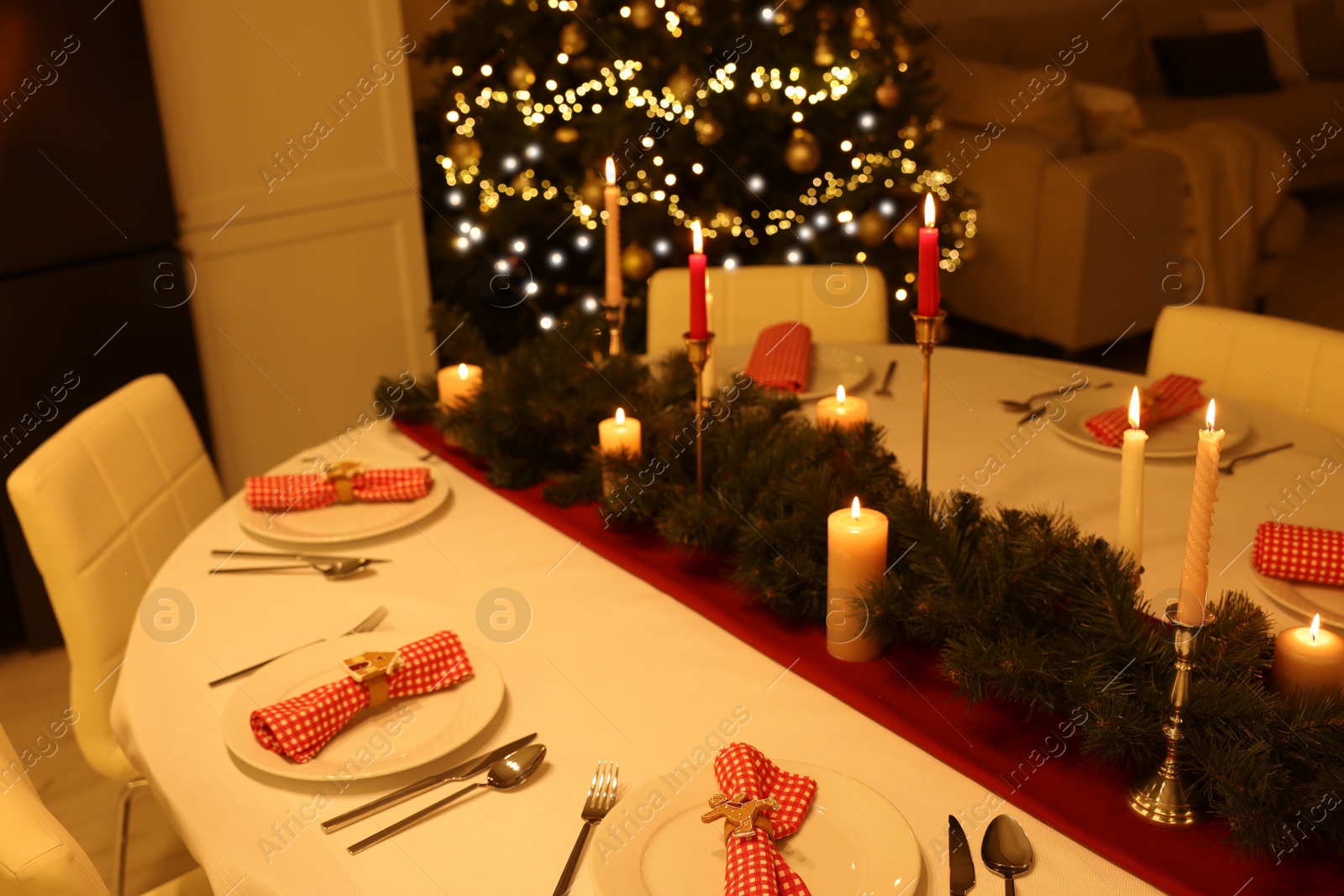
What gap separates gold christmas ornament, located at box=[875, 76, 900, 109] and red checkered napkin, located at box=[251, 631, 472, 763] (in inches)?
93.4

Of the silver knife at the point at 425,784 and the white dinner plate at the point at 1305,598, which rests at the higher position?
the white dinner plate at the point at 1305,598

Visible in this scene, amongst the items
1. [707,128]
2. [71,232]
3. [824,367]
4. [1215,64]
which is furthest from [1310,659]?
[1215,64]

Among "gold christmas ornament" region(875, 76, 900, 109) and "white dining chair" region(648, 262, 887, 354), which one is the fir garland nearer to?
"white dining chair" region(648, 262, 887, 354)

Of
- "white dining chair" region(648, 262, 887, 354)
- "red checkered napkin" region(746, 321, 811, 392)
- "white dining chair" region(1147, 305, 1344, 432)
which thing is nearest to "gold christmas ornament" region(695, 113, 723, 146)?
"white dining chair" region(648, 262, 887, 354)

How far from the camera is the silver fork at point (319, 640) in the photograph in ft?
3.71

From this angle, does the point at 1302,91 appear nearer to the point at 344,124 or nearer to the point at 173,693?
the point at 344,124

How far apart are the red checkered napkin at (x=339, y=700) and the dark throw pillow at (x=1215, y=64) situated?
5.87m

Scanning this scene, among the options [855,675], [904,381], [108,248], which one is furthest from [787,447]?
[108,248]

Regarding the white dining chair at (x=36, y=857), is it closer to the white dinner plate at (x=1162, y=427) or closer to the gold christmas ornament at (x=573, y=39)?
the white dinner plate at (x=1162, y=427)

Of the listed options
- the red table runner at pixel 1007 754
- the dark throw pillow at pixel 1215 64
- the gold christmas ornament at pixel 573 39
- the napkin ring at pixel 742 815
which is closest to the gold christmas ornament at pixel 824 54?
the gold christmas ornament at pixel 573 39

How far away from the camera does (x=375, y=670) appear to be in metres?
1.03

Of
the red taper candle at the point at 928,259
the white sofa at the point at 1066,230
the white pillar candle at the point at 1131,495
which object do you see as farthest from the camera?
the white sofa at the point at 1066,230

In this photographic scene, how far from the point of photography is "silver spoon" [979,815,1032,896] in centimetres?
84

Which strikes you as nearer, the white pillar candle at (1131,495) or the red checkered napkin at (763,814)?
the red checkered napkin at (763,814)
